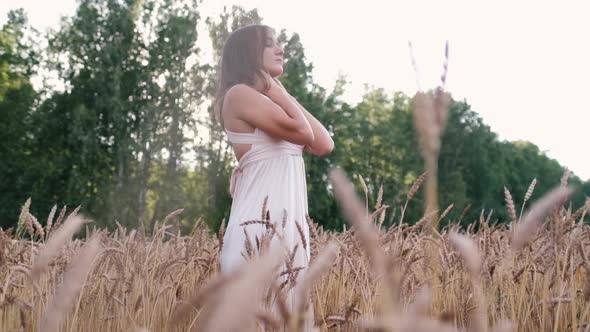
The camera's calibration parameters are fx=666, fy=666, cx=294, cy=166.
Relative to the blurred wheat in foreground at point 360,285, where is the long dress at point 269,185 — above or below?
above

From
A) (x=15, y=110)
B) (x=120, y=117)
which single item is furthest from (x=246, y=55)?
(x=15, y=110)

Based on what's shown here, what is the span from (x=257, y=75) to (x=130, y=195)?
27.7 meters

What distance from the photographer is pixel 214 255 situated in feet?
9.48

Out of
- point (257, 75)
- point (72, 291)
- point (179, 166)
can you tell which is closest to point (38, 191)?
point (179, 166)

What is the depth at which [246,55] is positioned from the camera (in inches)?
133

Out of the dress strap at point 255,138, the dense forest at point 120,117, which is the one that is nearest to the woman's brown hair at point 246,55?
the dress strap at point 255,138

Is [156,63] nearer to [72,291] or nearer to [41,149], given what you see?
[41,149]

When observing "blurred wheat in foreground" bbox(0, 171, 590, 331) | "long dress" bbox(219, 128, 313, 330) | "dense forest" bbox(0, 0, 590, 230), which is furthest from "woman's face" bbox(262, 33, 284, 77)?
"dense forest" bbox(0, 0, 590, 230)

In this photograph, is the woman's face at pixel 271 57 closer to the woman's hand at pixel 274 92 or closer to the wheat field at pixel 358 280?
the woman's hand at pixel 274 92

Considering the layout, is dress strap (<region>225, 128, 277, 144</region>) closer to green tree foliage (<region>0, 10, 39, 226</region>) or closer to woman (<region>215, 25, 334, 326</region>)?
woman (<region>215, 25, 334, 326</region>)

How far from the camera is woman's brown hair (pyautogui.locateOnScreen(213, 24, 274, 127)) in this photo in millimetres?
3361

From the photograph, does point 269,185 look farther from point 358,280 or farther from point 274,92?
point 358,280

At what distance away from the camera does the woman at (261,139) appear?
308cm

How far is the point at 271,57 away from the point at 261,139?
1.55 ft
